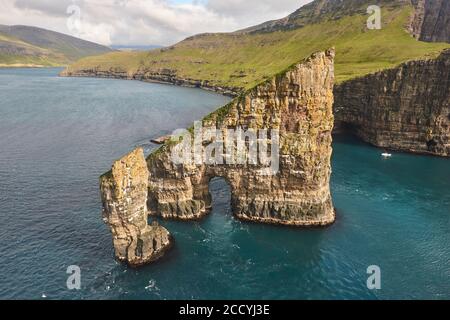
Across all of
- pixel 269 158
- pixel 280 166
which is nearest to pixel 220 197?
pixel 269 158

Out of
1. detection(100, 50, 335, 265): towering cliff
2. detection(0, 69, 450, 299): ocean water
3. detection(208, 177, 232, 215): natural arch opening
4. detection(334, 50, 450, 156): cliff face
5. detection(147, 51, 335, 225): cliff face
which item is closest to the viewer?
detection(0, 69, 450, 299): ocean water

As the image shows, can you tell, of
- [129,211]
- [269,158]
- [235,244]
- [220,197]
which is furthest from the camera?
[220,197]

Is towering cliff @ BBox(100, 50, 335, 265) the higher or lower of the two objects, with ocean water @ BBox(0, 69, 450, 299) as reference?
higher

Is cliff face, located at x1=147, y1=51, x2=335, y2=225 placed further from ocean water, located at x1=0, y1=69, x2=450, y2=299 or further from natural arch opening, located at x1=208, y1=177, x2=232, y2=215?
natural arch opening, located at x1=208, y1=177, x2=232, y2=215

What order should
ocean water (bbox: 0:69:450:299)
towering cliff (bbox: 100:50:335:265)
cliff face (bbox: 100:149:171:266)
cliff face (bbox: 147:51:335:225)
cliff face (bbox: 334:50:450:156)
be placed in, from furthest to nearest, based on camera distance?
cliff face (bbox: 334:50:450:156) → towering cliff (bbox: 100:50:335:265) → cliff face (bbox: 147:51:335:225) → cliff face (bbox: 100:149:171:266) → ocean water (bbox: 0:69:450:299)

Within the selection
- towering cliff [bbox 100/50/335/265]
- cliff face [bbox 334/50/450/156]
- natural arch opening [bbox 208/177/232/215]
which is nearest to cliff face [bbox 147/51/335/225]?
towering cliff [bbox 100/50/335/265]

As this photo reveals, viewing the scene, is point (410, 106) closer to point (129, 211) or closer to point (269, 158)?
point (269, 158)
